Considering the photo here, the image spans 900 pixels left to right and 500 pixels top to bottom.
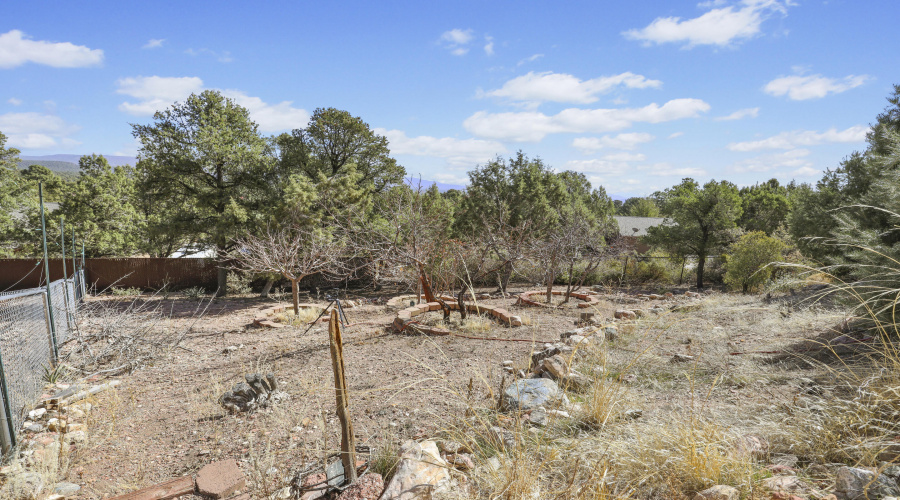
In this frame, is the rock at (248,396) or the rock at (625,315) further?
the rock at (625,315)

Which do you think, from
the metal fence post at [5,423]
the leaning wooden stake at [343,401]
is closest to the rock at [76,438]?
the metal fence post at [5,423]

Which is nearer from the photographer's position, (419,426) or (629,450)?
(629,450)

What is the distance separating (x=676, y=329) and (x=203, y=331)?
9140 millimetres

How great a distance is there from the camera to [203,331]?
29.7 ft

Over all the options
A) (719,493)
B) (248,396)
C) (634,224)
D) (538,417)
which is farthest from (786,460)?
(634,224)

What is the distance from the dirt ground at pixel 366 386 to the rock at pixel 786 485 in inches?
19.8

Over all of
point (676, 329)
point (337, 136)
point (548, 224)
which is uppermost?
point (337, 136)

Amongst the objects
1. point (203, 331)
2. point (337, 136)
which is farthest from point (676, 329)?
point (337, 136)

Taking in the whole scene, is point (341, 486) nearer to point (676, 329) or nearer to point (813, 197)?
point (676, 329)

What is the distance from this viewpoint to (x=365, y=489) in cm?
271

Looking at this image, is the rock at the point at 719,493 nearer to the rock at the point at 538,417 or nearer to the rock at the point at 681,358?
the rock at the point at 538,417

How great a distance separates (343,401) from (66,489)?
7.89 feet

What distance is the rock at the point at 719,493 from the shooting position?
2.21 m

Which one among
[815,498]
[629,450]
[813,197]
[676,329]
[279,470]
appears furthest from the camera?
[813,197]
